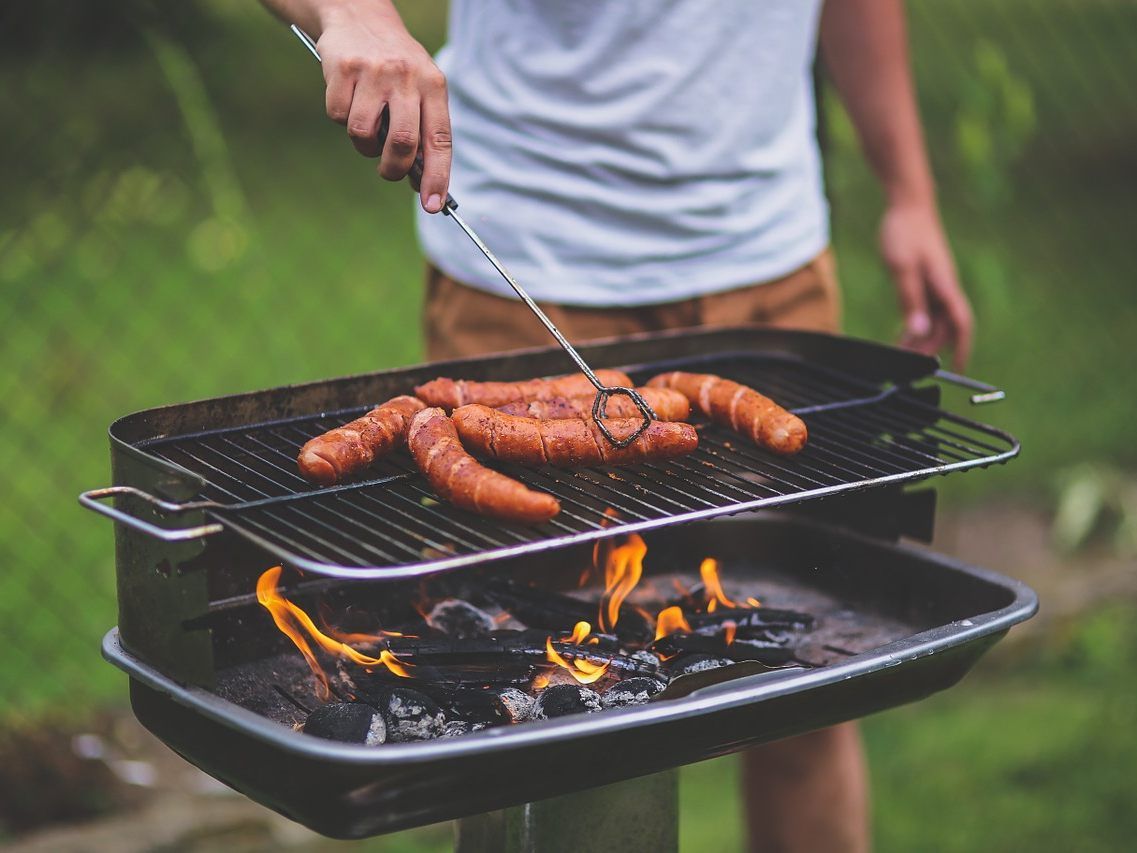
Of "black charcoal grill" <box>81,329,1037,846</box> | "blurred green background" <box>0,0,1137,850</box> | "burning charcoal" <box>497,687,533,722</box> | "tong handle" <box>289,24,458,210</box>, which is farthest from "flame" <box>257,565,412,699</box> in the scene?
"blurred green background" <box>0,0,1137,850</box>

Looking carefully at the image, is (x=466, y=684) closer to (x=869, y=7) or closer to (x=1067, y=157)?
(x=869, y=7)

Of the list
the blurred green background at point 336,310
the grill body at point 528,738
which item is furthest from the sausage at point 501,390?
the blurred green background at point 336,310

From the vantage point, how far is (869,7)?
3283 mm

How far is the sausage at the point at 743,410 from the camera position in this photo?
2.25 m

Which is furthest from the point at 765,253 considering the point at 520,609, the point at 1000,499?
the point at 1000,499

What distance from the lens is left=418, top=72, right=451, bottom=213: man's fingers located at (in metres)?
2.00

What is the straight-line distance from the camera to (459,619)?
7.96 ft

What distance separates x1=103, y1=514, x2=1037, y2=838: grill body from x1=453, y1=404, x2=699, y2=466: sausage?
0.42 metres

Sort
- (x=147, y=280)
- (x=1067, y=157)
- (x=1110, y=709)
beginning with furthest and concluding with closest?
(x=1067, y=157) → (x=147, y=280) → (x=1110, y=709)

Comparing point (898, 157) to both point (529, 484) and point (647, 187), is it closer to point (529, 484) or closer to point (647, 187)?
point (647, 187)

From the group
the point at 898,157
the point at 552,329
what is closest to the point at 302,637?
the point at 552,329

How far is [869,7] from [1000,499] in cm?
300

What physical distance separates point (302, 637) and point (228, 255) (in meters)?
5.19

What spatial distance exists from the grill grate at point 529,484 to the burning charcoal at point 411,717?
0.22 m
